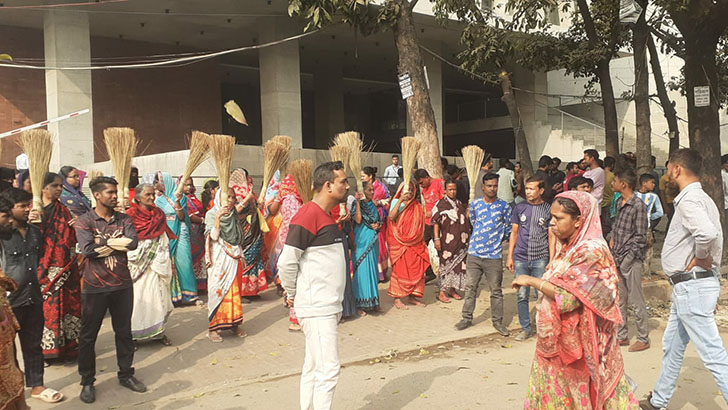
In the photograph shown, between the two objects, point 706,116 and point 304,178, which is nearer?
point 304,178

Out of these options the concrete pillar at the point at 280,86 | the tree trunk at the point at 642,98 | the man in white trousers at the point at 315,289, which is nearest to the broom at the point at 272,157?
the man in white trousers at the point at 315,289

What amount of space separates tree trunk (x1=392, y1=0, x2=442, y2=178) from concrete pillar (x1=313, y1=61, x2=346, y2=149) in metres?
13.5

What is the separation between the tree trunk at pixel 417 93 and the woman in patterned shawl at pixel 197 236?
129 inches

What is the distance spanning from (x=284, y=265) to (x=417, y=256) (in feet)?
13.2

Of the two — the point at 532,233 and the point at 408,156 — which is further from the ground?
the point at 408,156

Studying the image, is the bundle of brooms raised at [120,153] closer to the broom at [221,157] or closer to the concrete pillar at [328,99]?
the broom at [221,157]

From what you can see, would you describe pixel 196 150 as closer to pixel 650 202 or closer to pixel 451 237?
pixel 451 237

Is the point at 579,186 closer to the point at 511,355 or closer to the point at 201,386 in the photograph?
the point at 511,355

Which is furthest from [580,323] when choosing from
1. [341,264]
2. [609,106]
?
[609,106]

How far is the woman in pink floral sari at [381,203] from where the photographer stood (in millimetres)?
7559

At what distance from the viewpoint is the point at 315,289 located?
3762 mm

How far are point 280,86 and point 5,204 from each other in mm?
12268

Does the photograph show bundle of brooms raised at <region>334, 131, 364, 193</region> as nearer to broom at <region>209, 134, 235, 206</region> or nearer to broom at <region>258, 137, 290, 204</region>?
broom at <region>258, 137, 290, 204</region>

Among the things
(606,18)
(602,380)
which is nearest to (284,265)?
(602,380)
